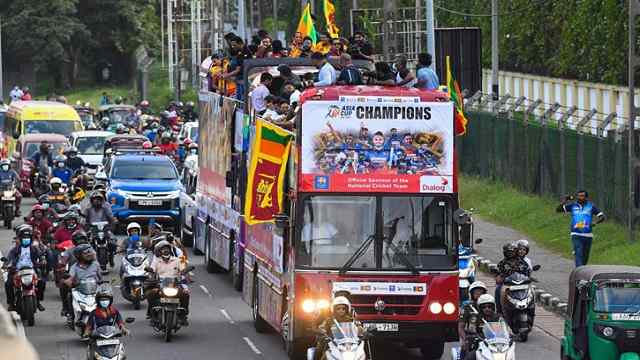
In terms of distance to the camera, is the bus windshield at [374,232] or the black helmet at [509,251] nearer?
the bus windshield at [374,232]

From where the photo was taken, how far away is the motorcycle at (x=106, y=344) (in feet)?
62.5

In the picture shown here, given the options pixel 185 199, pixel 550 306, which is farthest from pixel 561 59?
pixel 550 306

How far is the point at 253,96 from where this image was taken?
944 inches

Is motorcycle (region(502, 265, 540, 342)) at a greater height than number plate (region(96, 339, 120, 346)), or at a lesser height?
lesser

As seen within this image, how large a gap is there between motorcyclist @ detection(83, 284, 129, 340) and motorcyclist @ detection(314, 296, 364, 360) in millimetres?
2909

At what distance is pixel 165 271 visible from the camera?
23.1m

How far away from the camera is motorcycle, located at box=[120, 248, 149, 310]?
25906 millimetres

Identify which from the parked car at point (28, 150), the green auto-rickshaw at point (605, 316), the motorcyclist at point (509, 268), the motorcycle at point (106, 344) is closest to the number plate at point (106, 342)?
Answer: the motorcycle at point (106, 344)

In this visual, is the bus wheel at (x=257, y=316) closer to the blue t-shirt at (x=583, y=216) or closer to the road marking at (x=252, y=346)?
the road marking at (x=252, y=346)

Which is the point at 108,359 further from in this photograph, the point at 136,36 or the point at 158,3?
the point at 158,3

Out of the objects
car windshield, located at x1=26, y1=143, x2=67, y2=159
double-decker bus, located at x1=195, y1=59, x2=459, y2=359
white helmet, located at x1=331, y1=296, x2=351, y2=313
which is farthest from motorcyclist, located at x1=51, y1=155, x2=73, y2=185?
white helmet, located at x1=331, y1=296, x2=351, y2=313

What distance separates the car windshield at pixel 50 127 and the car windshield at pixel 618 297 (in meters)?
38.4

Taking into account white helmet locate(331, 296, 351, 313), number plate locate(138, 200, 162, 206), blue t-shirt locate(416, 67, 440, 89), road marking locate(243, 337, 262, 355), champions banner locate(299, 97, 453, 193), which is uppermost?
blue t-shirt locate(416, 67, 440, 89)

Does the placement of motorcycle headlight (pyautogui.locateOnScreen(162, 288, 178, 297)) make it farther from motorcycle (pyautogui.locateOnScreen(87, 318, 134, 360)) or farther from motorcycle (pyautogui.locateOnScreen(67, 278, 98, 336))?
motorcycle (pyautogui.locateOnScreen(87, 318, 134, 360))
